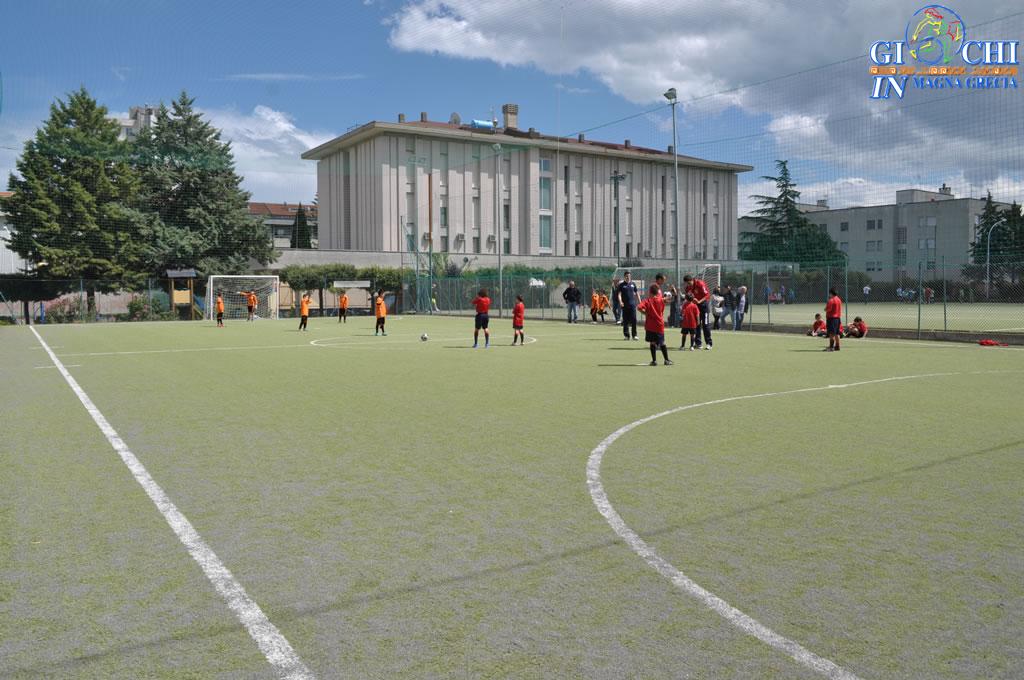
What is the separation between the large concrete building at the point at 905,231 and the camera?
171 feet

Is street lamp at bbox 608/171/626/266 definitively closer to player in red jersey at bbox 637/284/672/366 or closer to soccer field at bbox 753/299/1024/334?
soccer field at bbox 753/299/1024/334

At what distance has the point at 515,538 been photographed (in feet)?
16.9

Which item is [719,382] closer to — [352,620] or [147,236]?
[352,620]

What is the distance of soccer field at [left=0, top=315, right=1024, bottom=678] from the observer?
359cm

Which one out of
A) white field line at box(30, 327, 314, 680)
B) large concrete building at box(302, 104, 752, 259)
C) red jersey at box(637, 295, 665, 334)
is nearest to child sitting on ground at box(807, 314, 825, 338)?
red jersey at box(637, 295, 665, 334)

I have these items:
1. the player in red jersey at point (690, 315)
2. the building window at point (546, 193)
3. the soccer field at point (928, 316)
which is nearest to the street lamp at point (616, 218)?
the building window at point (546, 193)

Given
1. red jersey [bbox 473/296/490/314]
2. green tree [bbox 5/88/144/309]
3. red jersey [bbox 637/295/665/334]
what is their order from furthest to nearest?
1. green tree [bbox 5/88/144/309]
2. red jersey [bbox 473/296/490/314]
3. red jersey [bbox 637/295/665/334]

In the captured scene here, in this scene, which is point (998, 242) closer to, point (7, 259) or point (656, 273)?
point (656, 273)

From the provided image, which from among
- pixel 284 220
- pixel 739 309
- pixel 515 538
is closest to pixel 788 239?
pixel 739 309

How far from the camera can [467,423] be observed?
9578 millimetres

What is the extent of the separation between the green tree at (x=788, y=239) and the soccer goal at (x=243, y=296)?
98.5 feet

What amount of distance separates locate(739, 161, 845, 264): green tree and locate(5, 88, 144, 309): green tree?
124 feet

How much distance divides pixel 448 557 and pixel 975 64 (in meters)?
30.7

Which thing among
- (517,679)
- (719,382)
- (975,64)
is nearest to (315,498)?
(517,679)
